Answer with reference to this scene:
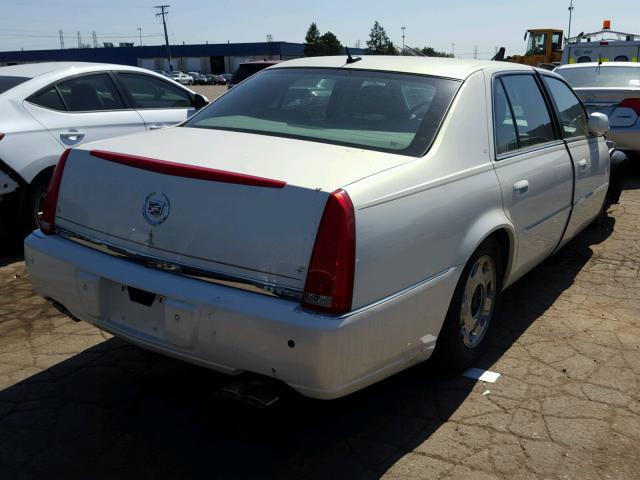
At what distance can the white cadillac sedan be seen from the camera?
2.43 meters

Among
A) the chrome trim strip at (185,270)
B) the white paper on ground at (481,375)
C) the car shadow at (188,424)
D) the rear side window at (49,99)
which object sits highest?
the rear side window at (49,99)

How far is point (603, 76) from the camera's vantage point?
9.27 meters

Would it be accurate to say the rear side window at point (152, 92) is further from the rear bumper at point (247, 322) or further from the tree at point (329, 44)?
the tree at point (329, 44)

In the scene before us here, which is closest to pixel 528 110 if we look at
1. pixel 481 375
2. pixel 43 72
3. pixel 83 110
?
pixel 481 375

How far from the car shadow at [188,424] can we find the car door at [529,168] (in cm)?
79

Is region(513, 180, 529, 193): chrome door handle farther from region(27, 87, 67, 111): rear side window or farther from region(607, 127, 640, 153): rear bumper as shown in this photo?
region(607, 127, 640, 153): rear bumper

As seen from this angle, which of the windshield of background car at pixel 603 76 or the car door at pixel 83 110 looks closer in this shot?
the car door at pixel 83 110

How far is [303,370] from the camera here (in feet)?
7.88

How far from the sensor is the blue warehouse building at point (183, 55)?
9006 centimetres

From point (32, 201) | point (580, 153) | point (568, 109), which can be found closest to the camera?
point (580, 153)

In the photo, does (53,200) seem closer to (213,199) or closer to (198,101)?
(213,199)

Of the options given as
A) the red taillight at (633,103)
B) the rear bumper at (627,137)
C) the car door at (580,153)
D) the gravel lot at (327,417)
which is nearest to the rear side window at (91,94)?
the gravel lot at (327,417)

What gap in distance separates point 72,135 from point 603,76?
7.25 metres

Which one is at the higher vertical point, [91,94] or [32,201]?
[91,94]
